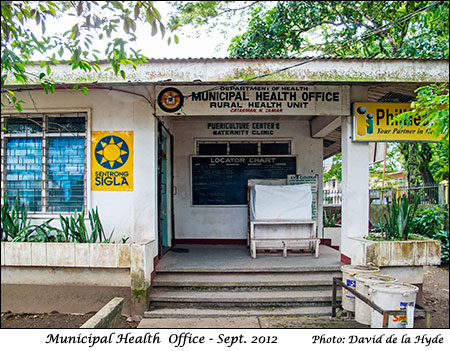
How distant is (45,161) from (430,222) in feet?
29.7

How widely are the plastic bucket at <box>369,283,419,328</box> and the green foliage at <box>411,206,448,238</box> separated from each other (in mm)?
5861

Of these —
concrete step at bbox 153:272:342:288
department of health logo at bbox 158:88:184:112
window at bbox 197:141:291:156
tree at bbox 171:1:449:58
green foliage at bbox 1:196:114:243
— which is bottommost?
concrete step at bbox 153:272:342:288

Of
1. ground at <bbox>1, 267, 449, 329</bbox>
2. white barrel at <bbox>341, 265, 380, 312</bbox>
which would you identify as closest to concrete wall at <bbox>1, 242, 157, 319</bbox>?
ground at <bbox>1, 267, 449, 329</bbox>

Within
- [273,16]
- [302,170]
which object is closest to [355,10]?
[273,16]

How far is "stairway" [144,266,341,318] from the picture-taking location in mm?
4922

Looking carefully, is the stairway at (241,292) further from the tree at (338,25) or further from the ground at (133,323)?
the tree at (338,25)

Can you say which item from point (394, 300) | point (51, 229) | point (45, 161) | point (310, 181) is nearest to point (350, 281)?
point (394, 300)

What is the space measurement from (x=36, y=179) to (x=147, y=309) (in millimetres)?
2790

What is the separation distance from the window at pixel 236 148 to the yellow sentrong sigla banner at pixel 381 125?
7.75 feet

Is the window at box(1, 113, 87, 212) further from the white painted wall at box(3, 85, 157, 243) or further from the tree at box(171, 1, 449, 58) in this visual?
the tree at box(171, 1, 449, 58)

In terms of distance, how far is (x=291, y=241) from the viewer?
6586 millimetres

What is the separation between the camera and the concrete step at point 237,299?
5031 mm

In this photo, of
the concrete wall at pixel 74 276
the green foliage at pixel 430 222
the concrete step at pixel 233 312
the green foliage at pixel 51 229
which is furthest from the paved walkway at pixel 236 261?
the green foliage at pixel 430 222
